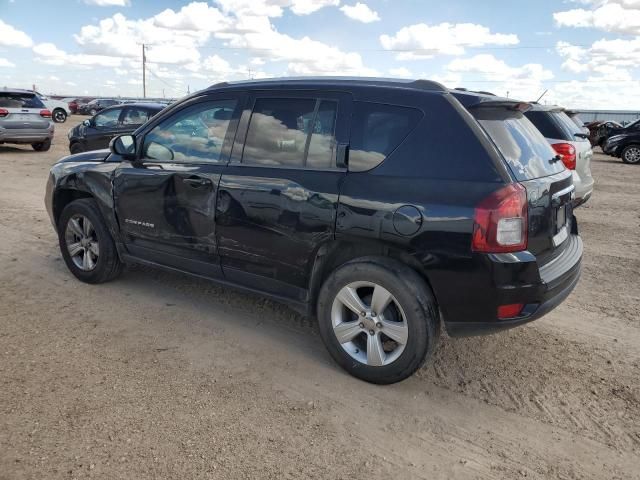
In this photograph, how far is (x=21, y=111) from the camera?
14.3 metres

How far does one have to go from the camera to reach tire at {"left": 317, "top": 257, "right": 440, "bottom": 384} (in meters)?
3.00

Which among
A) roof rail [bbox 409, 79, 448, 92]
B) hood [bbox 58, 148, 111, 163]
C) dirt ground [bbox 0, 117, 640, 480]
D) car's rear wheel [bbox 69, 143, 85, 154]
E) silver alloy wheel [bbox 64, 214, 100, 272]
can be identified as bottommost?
dirt ground [bbox 0, 117, 640, 480]

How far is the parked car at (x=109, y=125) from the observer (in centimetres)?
1264

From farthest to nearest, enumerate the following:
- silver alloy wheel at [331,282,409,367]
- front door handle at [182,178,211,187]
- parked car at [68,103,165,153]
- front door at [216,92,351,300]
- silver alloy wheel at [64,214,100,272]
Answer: parked car at [68,103,165,153], silver alloy wheel at [64,214,100,272], front door handle at [182,178,211,187], front door at [216,92,351,300], silver alloy wheel at [331,282,409,367]

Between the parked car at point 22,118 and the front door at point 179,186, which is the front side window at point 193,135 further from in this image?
the parked car at point 22,118

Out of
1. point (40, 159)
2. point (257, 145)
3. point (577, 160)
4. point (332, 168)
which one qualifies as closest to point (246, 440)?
point (332, 168)

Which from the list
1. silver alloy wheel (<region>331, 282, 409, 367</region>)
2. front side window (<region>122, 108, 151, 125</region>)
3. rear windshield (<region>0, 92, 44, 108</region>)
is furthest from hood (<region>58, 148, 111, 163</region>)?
rear windshield (<region>0, 92, 44, 108</region>)

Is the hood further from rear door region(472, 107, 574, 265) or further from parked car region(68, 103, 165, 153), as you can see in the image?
parked car region(68, 103, 165, 153)

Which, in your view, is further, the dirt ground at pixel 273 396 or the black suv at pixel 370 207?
the black suv at pixel 370 207

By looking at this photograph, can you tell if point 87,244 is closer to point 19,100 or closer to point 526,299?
point 526,299

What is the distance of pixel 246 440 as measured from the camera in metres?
2.70

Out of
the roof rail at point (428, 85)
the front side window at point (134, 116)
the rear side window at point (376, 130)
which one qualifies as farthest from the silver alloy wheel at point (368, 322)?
the front side window at point (134, 116)

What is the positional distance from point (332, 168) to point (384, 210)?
0.49 metres

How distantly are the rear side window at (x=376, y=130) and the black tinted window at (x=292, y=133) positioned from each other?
166 mm
